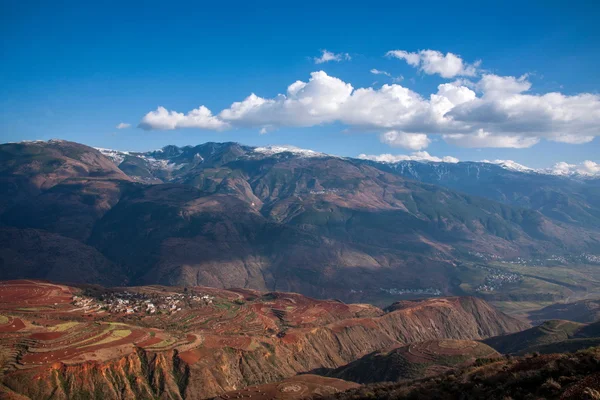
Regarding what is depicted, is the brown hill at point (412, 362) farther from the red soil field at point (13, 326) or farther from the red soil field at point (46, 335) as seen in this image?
the red soil field at point (13, 326)

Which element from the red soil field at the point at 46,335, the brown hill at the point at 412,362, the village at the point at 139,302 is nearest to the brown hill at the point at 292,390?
the brown hill at the point at 412,362

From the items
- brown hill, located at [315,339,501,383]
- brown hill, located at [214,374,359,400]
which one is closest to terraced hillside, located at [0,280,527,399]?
brown hill, located at [315,339,501,383]

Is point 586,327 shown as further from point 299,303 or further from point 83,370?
point 83,370

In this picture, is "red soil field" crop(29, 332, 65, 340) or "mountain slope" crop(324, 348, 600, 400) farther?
"red soil field" crop(29, 332, 65, 340)

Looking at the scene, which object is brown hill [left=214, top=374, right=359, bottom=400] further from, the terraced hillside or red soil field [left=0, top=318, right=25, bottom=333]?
red soil field [left=0, top=318, right=25, bottom=333]

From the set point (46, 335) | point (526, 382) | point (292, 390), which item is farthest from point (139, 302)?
point (526, 382)

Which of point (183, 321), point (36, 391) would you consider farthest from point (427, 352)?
point (36, 391)

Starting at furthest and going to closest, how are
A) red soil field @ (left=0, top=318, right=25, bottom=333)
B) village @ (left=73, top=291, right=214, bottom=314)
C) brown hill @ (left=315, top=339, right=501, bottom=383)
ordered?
village @ (left=73, top=291, right=214, bottom=314) → brown hill @ (left=315, top=339, right=501, bottom=383) → red soil field @ (left=0, top=318, right=25, bottom=333)

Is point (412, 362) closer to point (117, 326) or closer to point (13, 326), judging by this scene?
point (117, 326)
